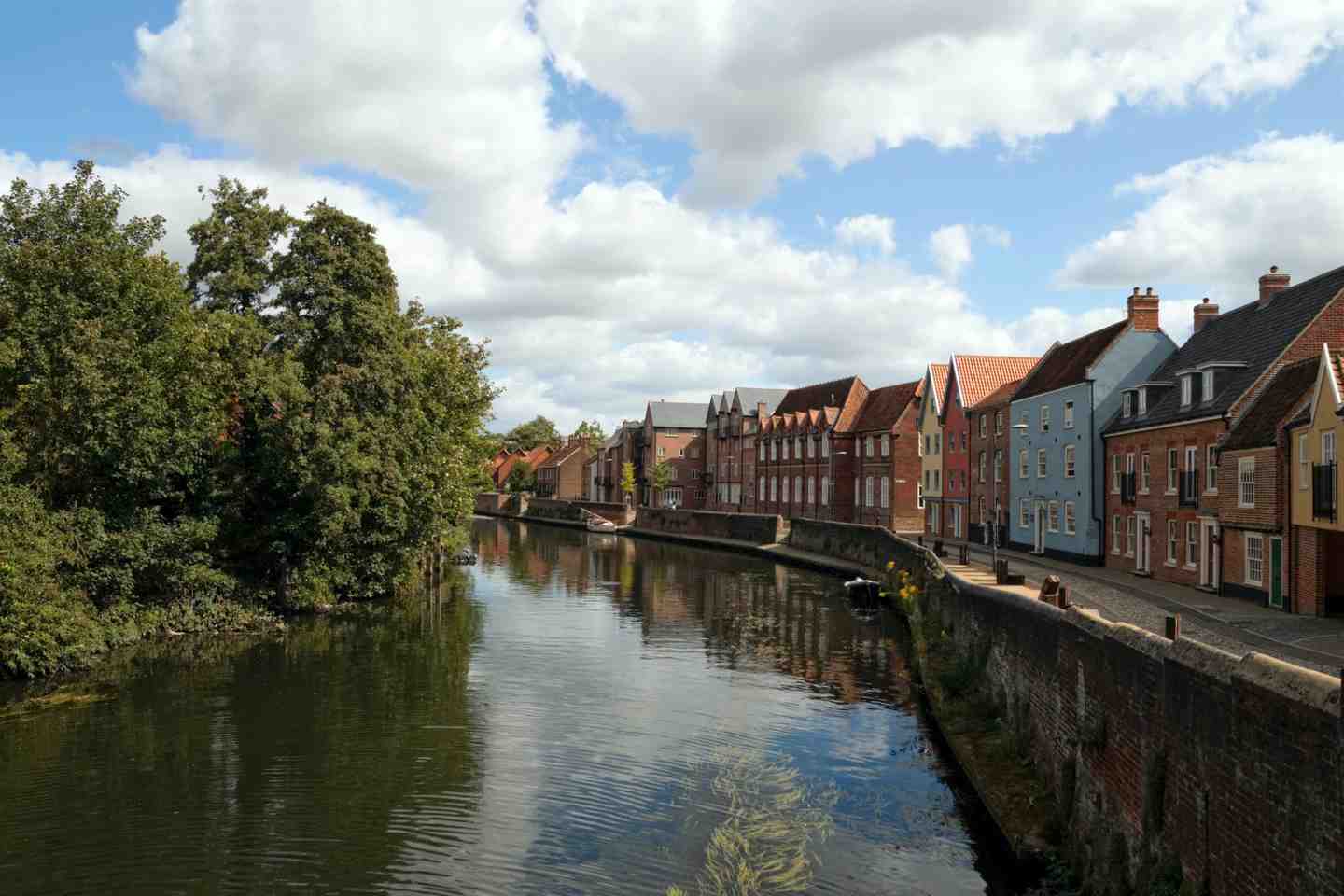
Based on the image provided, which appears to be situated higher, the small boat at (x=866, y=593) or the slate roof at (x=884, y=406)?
the slate roof at (x=884, y=406)

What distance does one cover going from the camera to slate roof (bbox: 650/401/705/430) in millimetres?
124438

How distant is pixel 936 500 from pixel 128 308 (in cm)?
5145

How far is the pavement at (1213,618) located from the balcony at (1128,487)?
332 cm

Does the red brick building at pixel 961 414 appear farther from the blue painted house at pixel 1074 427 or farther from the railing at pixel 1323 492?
the railing at pixel 1323 492

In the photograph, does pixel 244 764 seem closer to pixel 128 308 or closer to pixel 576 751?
pixel 576 751

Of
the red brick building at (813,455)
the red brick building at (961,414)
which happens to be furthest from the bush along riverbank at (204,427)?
the red brick building at (813,455)

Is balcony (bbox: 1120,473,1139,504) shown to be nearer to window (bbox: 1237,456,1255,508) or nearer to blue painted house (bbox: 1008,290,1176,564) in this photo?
blue painted house (bbox: 1008,290,1176,564)

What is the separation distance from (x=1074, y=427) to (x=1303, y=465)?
19376 mm

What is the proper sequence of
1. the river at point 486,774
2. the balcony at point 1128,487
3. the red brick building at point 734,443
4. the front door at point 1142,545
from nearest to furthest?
the river at point 486,774 → the front door at point 1142,545 → the balcony at point 1128,487 → the red brick building at point 734,443

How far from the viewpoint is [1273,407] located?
31.7 metres

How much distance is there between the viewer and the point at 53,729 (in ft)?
73.3

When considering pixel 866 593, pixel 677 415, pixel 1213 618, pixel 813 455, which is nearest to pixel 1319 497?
pixel 1213 618

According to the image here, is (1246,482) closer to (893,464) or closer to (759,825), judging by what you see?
(759,825)

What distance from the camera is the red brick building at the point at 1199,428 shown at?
3353 centimetres
